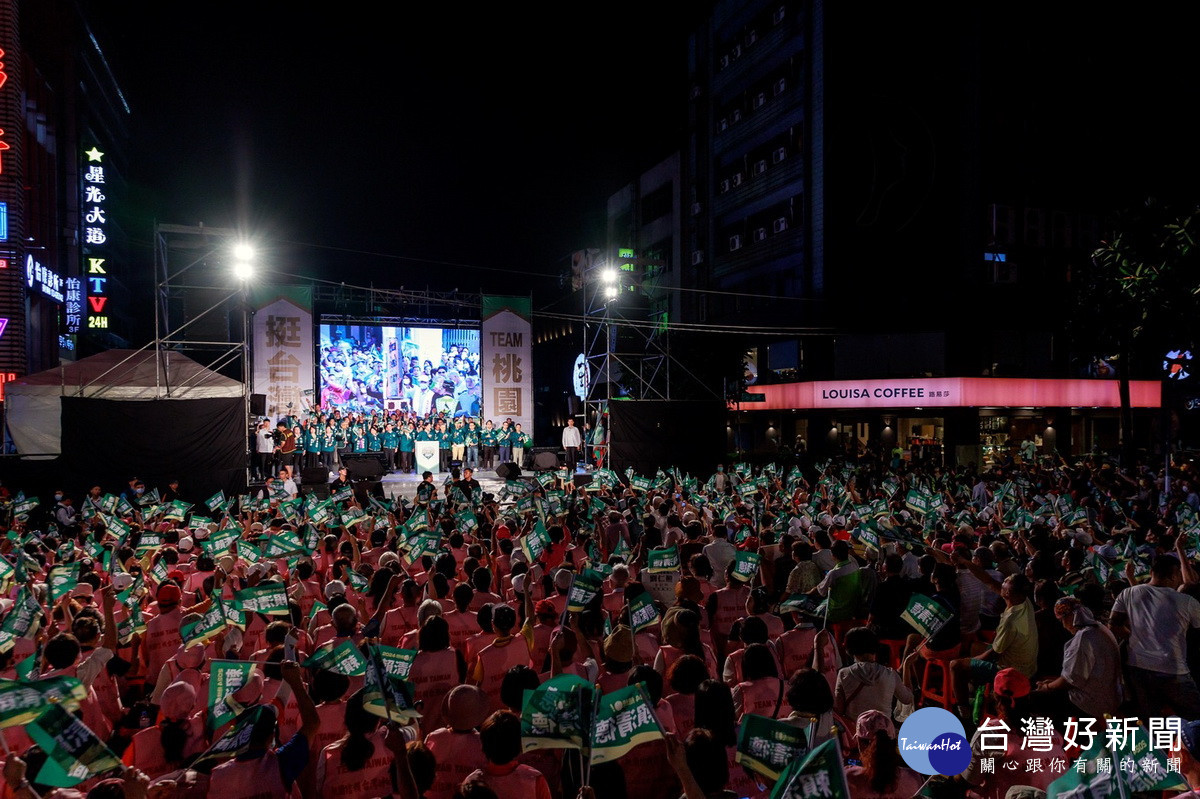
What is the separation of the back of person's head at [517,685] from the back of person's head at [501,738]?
0.78 m

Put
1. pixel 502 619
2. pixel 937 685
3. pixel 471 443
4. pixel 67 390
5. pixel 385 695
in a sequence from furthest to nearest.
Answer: pixel 471 443
pixel 67 390
pixel 937 685
pixel 502 619
pixel 385 695

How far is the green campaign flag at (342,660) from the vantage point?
4.55m

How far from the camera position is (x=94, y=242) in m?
29.4

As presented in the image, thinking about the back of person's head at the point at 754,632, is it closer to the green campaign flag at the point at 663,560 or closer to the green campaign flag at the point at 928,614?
the green campaign flag at the point at 928,614

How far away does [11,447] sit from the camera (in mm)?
21125

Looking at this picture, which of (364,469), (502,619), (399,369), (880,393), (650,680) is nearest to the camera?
(650,680)

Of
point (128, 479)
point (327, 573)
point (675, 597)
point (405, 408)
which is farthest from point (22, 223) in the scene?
point (675, 597)

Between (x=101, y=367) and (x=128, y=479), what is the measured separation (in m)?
5.16

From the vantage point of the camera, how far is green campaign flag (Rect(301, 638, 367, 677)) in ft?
14.9

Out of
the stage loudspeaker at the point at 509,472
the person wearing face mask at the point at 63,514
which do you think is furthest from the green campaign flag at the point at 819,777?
the stage loudspeaker at the point at 509,472

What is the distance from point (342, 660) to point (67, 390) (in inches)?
835

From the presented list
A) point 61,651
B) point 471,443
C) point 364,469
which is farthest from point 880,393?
point 61,651

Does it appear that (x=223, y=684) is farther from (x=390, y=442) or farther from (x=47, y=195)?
(x=47, y=195)

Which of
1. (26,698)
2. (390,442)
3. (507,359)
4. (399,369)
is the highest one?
(507,359)
